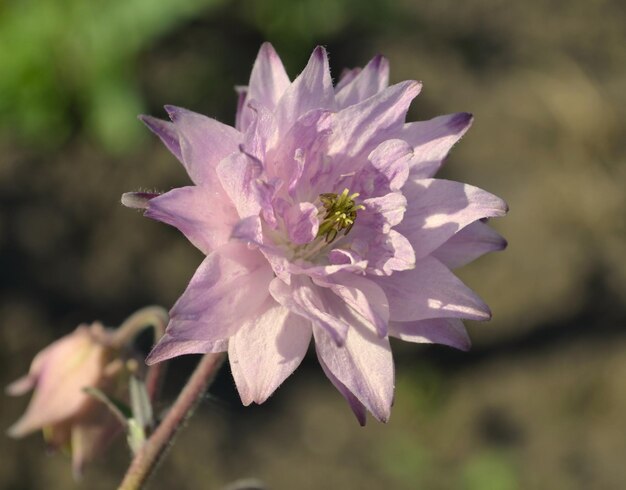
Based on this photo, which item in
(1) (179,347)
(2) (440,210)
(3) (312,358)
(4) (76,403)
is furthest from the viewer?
(3) (312,358)

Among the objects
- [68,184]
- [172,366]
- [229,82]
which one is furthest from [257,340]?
[229,82]

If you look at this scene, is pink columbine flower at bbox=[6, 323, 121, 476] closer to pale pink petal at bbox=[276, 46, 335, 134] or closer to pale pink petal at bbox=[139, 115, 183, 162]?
pale pink petal at bbox=[139, 115, 183, 162]

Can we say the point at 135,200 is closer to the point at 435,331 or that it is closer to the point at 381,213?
the point at 381,213

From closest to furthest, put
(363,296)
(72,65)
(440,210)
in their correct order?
(363,296) → (440,210) → (72,65)

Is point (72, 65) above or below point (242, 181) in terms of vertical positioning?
below

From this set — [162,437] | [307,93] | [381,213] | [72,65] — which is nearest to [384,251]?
[381,213]

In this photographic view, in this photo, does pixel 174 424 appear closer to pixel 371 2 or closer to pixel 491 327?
pixel 491 327
